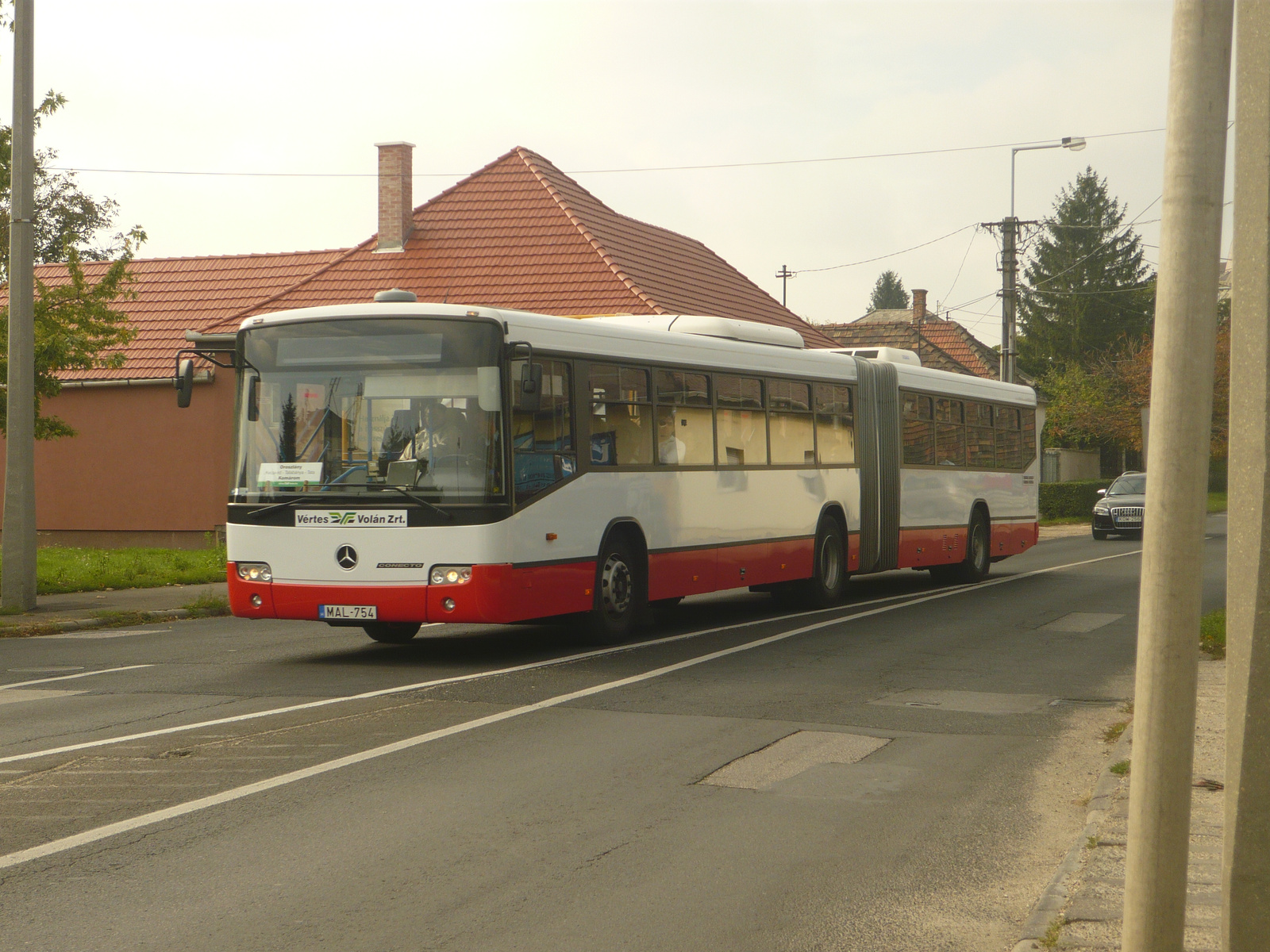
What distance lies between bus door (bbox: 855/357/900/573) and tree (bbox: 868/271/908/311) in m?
129

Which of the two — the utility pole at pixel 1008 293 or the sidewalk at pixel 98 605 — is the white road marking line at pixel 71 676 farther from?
the utility pole at pixel 1008 293

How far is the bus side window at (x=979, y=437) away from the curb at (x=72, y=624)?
11.7 meters

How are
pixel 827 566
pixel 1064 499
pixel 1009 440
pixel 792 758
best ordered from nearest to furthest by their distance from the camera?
pixel 792 758 < pixel 827 566 < pixel 1009 440 < pixel 1064 499

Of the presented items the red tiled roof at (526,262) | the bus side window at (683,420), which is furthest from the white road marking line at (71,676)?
the red tiled roof at (526,262)

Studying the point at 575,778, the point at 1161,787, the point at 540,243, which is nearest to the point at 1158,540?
the point at 1161,787

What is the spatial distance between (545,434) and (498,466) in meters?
0.78

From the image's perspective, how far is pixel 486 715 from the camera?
9.62 m

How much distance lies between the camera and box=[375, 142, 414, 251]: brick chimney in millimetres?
33719

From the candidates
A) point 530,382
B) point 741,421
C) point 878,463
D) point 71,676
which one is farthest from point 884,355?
point 71,676

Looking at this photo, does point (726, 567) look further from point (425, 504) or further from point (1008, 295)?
point (1008, 295)

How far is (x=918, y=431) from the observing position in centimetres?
2053

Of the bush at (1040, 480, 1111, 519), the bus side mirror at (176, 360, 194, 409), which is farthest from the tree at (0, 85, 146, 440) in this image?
the bush at (1040, 480, 1111, 519)

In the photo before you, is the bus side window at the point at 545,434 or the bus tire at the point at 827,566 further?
the bus tire at the point at 827,566

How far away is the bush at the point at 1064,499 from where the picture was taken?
5028cm
